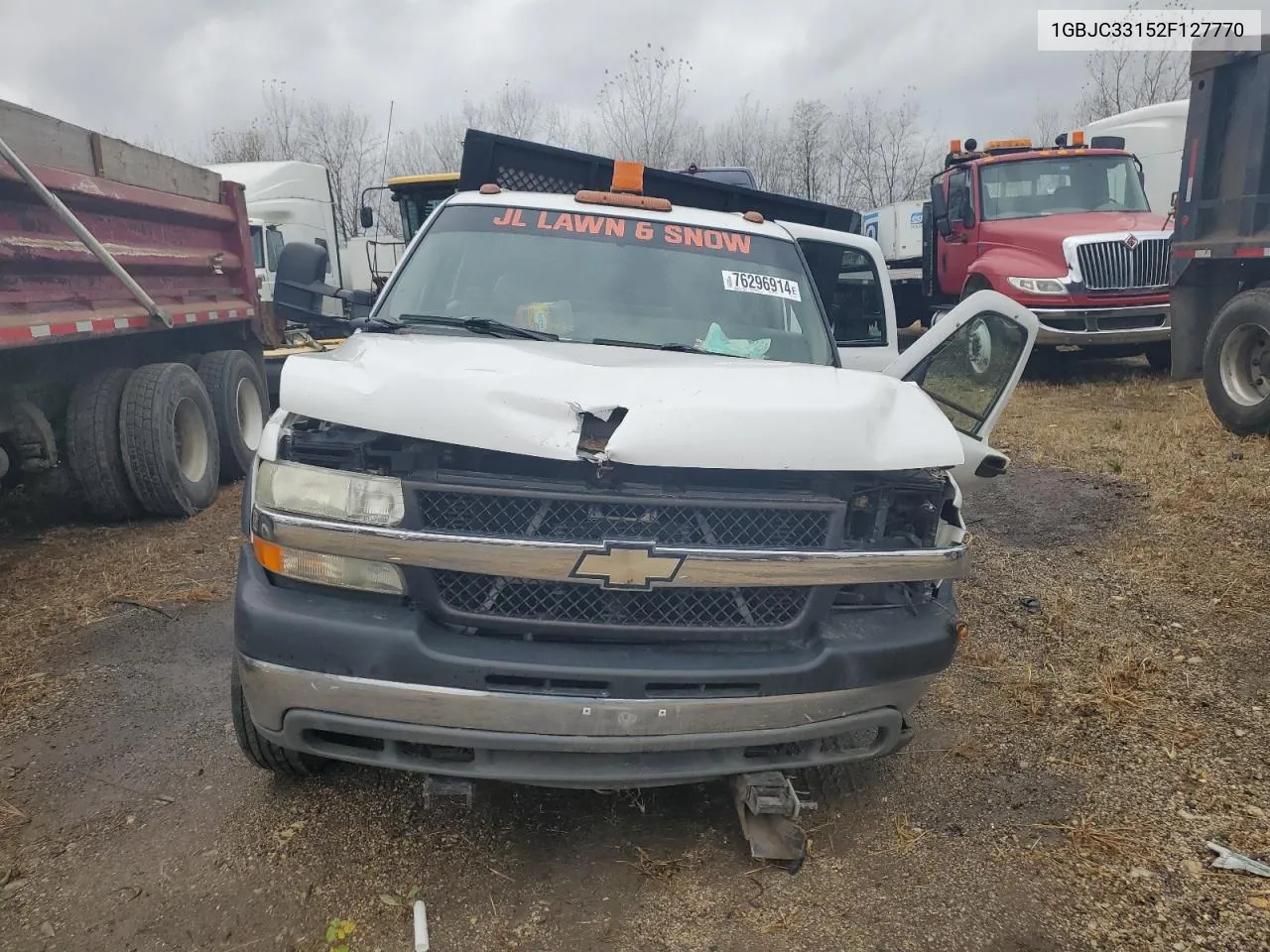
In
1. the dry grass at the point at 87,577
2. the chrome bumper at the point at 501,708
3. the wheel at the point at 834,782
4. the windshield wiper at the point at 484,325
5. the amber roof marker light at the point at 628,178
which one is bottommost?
the wheel at the point at 834,782

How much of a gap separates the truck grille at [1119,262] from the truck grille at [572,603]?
967 cm

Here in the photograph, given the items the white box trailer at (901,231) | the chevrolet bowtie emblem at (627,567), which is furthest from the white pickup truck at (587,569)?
the white box trailer at (901,231)

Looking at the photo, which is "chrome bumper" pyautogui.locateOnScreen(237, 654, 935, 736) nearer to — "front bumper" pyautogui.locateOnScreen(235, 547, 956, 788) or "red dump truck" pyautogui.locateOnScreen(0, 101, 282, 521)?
"front bumper" pyautogui.locateOnScreen(235, 547, 956, 788)

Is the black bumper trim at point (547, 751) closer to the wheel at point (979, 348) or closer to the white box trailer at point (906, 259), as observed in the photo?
the wheel at point (979, 348)

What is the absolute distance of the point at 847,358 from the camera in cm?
479

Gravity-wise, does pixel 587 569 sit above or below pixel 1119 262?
below

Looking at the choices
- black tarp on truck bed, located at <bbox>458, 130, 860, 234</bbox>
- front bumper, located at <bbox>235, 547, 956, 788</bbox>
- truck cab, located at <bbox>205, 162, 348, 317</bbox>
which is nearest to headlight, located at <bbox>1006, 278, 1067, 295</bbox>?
black tarp on truck bed, located at <bbox>458, 130, 860, 234</bbox>

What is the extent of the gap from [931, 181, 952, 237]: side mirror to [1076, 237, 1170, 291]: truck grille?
2.30 meters

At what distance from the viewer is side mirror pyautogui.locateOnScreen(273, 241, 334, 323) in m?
3.59

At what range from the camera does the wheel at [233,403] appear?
268 inches

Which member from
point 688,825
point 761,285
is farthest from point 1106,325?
point 688,825

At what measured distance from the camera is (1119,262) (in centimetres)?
1020

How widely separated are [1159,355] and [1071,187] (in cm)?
239

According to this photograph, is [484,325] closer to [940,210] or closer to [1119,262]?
[1119,262]
